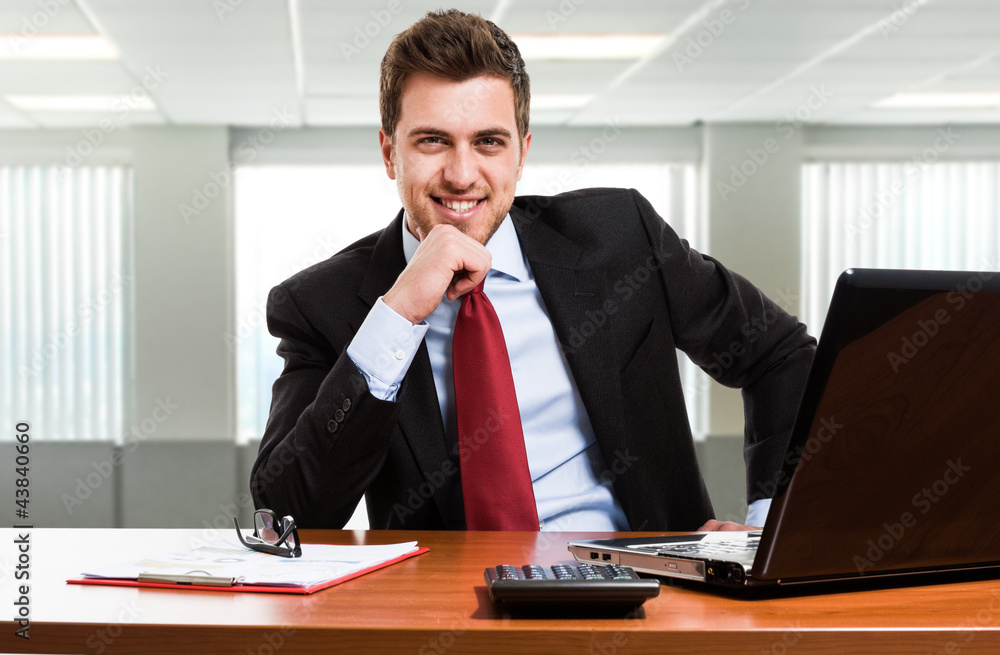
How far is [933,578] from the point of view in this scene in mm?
965

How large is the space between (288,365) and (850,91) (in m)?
5.67

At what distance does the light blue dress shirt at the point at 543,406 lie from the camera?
1.62m

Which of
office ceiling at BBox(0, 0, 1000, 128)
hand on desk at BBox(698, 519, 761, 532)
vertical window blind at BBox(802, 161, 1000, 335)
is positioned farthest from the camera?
vertical window blind at BBox(802, 161, 1000, 335)

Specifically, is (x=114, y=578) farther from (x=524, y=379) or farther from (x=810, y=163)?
(x=810, y=163)

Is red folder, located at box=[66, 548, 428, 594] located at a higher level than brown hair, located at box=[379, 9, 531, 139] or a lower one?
lower

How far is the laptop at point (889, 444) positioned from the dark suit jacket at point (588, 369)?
27.1 inches

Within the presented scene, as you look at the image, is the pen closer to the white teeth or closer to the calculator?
the calculator

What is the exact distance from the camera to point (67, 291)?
7211 millimetres

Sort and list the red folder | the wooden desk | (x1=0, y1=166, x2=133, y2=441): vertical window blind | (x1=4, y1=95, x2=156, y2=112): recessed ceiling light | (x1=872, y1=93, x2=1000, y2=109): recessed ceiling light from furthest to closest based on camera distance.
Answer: (x1=0, y1=166, x2=133, y2=441): vertical window blind < (x1=872, y1=93, x2=1000, y2=109): recessed ceiling light < (x1=4, y1=95, x2=156, y2=112): recessed ceiling light < the red folder < the wooden desk

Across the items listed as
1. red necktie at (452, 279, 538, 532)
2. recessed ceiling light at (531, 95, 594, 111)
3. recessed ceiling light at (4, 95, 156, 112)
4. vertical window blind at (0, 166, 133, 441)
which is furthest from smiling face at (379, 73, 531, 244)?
vertical window blind at (0, 166, 133, 441)

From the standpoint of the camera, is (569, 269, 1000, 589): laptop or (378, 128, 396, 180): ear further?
(378, 128, 396, 180): ear

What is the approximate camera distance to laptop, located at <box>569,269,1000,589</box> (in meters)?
0.79

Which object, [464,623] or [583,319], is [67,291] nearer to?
[583,319]

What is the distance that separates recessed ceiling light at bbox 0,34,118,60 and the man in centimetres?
380
